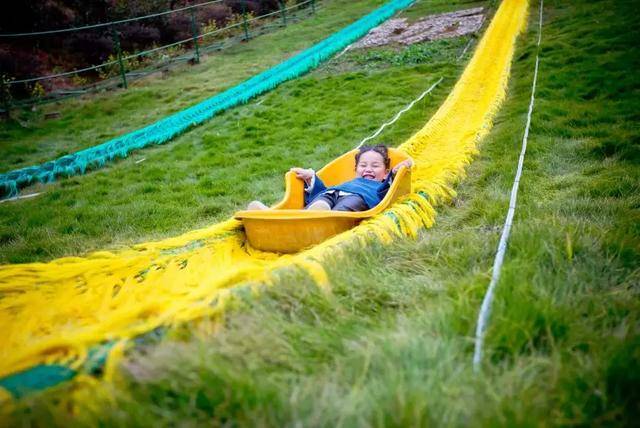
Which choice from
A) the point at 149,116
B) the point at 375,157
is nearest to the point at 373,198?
the point at 375,157

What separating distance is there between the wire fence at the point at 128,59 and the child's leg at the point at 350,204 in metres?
6.59

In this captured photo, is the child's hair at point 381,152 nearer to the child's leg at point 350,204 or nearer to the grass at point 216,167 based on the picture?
the child's leg at point 350,204

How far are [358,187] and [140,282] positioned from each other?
1.66m

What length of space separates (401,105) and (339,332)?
5650mm

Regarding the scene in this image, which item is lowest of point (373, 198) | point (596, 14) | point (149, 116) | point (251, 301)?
point (373, 198)

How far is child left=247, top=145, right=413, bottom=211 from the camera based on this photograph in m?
2.56

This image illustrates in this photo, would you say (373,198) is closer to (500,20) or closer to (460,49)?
(460,49)

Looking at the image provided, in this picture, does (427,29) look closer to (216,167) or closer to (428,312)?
(216,167)

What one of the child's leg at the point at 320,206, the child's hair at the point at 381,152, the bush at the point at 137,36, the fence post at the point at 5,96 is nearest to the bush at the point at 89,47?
the bush at the point at 137,36

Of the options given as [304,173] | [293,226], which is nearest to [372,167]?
[304,173]

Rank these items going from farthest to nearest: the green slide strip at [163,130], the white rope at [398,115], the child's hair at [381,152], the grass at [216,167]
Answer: the white rope at [398,115]
the green slide strip at [163,130]
the child's hair at [381,152]
the grass at [216,167]

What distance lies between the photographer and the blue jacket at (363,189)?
8.92 ft

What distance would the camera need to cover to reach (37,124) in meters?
7.24

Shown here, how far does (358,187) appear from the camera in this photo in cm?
279
